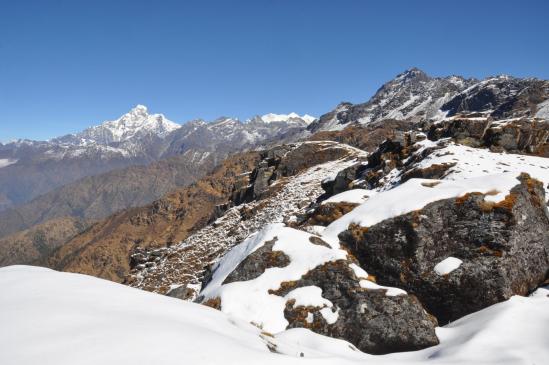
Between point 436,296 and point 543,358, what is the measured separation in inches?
217

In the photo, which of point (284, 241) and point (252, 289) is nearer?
point (252, 289)

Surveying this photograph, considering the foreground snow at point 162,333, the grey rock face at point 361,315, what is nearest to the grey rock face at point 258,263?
the grey rock face at point 361,315

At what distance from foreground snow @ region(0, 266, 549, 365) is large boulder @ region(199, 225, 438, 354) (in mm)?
1160

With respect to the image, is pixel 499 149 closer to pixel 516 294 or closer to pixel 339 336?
pixel 516 294

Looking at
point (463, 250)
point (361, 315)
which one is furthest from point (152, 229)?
point (463, 250)

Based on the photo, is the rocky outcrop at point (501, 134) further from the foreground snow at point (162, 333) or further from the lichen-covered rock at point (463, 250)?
the foreground snow at point (162, 333)

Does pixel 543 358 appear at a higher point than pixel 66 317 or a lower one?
lower

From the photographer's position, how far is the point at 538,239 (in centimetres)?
1522

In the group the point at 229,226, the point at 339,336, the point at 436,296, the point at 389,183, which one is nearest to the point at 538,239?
the point at 436,296

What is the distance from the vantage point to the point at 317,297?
14.1 m

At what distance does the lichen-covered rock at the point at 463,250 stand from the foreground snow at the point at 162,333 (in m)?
0.99

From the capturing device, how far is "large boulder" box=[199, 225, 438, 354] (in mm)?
12461

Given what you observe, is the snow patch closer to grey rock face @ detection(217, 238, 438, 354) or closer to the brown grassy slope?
grey rock face @ detection(217, 238, 438, 354)

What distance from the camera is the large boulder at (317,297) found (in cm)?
1246
